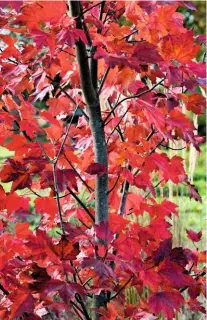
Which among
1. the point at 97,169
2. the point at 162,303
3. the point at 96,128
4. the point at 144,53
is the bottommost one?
the point at 162,303

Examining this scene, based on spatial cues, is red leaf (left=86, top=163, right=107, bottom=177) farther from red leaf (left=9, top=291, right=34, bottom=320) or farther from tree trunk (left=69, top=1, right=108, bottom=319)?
red leaf (left=9, top=291, right=34, bottom=320)

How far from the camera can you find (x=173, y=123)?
58.7 inches

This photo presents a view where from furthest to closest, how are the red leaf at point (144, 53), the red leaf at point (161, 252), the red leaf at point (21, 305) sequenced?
the red leaf at point (161, 252), the red leaf at point (21, 305), the red leaf at point (144, 53)

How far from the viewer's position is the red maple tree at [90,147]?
1256 millimetres

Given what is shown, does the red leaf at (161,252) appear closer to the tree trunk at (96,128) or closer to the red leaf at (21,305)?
the tree trunk at (96,128)

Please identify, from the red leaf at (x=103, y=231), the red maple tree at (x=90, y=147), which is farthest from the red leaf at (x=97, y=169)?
the red leaf at (x=103, y=231)

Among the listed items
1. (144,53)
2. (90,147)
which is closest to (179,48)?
(144,53)

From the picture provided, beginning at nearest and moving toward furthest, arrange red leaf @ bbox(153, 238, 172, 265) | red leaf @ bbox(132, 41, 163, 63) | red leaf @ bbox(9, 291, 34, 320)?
1. red leaf @ bbox(132, 41, 163, 63)
2. red leaf @ bbox(9, 291, 34, 320)
3. red leaf @ bbox(153, 238, 172, 265)

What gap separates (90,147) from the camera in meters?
1.70

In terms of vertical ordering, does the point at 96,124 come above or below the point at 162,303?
above

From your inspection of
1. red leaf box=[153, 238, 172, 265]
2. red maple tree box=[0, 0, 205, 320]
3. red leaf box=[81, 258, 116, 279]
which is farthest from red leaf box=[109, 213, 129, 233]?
red leaf box=[81, 258, 116, 279]

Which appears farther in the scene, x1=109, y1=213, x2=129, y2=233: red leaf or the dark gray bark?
x1=109, y1=213, x2=129, y2=233: red leaf

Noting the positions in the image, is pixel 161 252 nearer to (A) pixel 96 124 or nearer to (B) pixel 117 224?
(B) pixel 117 224

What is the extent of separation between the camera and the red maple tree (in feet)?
4.12
